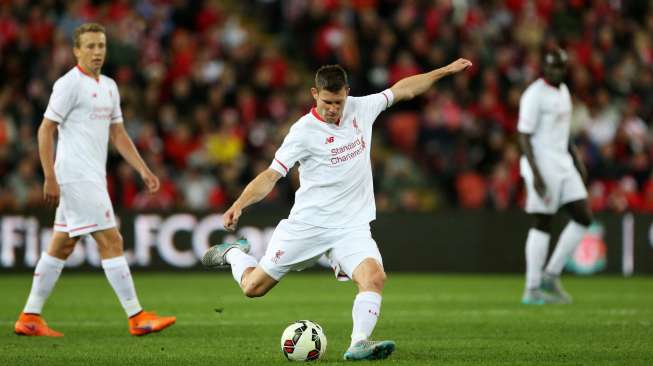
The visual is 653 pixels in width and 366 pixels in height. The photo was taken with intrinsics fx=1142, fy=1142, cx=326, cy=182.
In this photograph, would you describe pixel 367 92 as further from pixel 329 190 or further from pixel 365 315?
pixel 365 315

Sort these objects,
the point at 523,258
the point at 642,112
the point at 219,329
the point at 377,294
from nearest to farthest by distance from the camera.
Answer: the point at 377,294 → the point at 219,329 → the point at 523,258 → the point at 642,112

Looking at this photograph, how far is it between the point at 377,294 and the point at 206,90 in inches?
476

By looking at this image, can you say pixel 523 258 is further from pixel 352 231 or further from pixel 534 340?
pixel 352 231

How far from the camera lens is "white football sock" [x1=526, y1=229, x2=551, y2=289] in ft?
39.1

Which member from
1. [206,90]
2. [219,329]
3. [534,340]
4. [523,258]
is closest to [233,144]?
[206,90]

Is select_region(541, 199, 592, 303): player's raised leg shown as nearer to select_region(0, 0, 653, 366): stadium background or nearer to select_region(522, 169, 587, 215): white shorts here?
select_region(522, 169, 587, 215): white shorts

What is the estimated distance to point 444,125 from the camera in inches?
747

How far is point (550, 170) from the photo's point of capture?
11922 millimetres

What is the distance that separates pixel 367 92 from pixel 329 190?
11.7m

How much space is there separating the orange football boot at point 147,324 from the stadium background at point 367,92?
7556mm

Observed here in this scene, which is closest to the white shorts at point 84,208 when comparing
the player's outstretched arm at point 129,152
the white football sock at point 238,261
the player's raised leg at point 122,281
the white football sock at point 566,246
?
the player's raised leg at point 122,281

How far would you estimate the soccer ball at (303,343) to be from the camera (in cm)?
748

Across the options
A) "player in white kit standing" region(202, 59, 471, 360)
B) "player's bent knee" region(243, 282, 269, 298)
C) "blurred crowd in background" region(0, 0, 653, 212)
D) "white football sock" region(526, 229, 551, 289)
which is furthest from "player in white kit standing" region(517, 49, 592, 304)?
"blurred crowd in background" region(0, 0, 653, 212)

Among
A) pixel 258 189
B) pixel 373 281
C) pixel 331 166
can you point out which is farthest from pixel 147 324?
pixel 373 281
